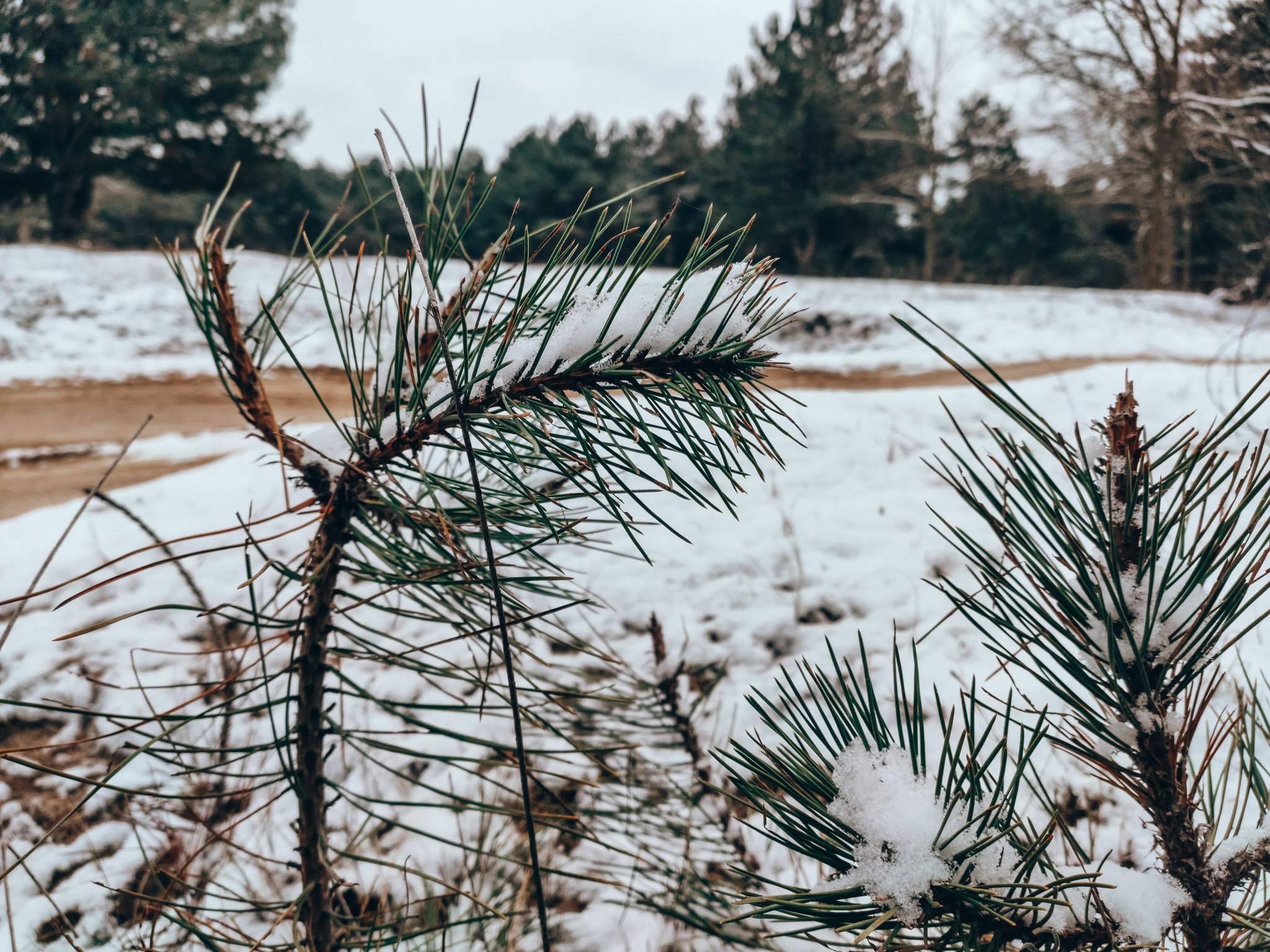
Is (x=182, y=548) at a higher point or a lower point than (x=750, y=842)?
higher

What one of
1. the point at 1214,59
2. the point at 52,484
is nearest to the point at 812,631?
the point at 52,484

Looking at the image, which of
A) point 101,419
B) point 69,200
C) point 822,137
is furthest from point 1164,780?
point 69,200

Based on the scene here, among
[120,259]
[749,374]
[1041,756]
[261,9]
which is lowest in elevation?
[1041,756]

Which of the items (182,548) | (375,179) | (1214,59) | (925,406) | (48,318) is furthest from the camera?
(375,179)

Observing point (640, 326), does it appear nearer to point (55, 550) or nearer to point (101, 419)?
point (55, 550)

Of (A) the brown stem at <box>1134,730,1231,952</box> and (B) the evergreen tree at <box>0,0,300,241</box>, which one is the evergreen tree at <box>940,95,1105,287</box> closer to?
(B) the evergreen tree at <box>0,0,300,241</box>

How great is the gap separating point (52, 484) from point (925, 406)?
17.1ft

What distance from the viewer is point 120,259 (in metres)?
9.59

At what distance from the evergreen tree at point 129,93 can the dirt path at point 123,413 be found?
7861 millimetres

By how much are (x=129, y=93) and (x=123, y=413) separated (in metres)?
10.8

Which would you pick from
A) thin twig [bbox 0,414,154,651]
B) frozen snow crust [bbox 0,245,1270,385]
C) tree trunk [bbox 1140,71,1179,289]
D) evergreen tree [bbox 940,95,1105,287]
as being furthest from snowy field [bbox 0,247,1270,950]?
evergreen tree [bbox 940,95,1105,287]

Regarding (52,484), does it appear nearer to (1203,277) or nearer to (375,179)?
(375,179)

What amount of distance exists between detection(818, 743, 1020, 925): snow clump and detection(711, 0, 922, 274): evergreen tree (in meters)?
13.8

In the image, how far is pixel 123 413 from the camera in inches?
192
